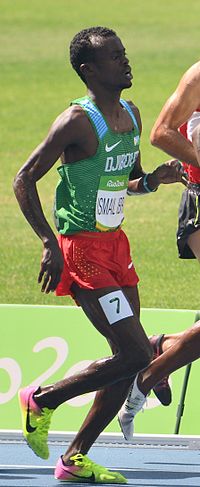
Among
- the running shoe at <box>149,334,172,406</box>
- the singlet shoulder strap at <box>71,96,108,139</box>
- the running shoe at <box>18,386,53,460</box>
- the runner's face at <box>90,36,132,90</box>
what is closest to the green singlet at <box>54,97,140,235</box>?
the singlet shoulder strap at <box>71,96,108,139</box>

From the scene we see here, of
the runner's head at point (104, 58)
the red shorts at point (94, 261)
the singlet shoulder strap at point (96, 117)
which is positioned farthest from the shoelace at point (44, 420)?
the runner's head at point (104, 58)

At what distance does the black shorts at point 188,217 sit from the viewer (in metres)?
9.29

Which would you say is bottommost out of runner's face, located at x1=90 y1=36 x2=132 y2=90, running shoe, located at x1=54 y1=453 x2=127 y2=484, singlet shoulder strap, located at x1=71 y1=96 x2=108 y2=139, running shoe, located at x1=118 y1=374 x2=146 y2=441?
running shoe, located at x1=118 y1=374 x2=146 y2=441

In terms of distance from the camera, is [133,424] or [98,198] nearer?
[98,198]

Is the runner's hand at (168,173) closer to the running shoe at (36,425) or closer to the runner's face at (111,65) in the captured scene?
the runner's face at (111,65)

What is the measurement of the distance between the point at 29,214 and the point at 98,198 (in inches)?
15.7

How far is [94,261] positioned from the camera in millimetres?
8219

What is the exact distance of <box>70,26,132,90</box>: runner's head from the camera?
826 centimetres

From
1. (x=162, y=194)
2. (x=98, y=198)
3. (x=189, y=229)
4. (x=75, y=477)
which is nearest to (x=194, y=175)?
(x=189, y=229)

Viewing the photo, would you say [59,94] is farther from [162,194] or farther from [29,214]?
[29,214]

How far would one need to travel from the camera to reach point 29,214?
26.4 ft

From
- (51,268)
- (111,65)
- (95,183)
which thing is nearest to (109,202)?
(95,183)

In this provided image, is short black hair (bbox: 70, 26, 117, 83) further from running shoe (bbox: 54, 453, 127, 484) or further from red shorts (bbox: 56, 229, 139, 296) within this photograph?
running shoe (bbox: 54, 453, 127, 484)

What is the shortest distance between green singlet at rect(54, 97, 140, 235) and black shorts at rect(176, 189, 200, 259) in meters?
1.02
